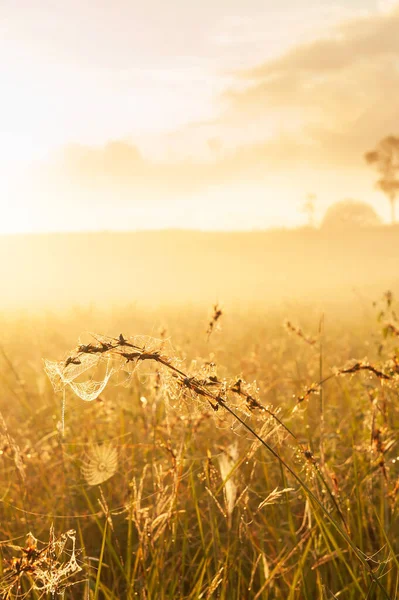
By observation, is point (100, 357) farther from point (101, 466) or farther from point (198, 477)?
point (101, 466)

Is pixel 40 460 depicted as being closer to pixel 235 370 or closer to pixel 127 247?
pixel 235 370

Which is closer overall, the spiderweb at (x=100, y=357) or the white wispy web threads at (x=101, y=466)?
the spiderweb at (x=100, y=357)

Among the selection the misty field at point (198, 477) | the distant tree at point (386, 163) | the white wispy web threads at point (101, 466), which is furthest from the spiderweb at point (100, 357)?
the distant tree at point (386, 163)

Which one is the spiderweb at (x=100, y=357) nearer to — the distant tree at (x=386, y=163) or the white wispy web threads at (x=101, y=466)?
the white wispy web threads at (x=101, y=466)

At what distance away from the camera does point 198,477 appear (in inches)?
86.4

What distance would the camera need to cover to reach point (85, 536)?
2789 mm

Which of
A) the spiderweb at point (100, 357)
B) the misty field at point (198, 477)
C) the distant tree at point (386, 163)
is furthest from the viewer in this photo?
the distant tree at point (386, 163)

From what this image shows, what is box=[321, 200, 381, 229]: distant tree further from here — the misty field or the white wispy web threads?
the white wispy web threads

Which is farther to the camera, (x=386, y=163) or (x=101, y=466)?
(x=386, y=163)

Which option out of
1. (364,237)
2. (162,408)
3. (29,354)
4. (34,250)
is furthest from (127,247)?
(162,408)

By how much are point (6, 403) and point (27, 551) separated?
15.8ft

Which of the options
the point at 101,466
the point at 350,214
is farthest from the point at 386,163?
the point at 101,466

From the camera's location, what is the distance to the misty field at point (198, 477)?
3.69 feet

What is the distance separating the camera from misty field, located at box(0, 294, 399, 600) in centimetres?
112
